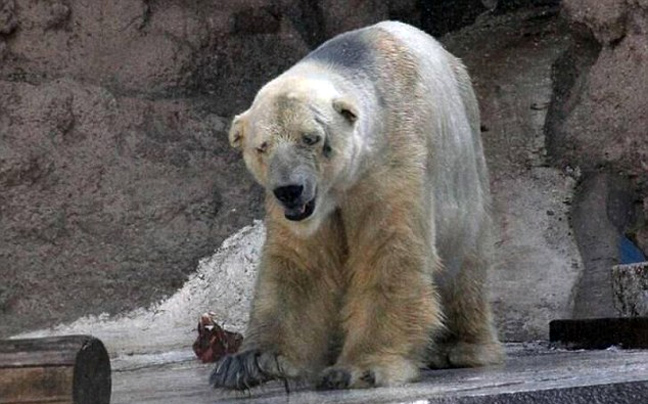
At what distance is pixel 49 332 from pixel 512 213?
234 centimetres

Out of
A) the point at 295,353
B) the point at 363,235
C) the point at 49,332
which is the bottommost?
the point at 49,332

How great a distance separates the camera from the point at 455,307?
4938 millimetres

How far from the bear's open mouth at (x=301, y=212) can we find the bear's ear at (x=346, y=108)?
303mm

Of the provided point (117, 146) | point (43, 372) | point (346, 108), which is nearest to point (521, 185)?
point (117, 146)

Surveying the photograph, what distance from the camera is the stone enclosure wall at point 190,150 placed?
21.4ft

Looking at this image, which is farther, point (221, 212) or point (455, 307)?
point (221, 212)

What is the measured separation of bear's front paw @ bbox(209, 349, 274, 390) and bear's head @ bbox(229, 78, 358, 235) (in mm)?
405

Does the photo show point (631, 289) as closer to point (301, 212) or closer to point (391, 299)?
point (391, 299)

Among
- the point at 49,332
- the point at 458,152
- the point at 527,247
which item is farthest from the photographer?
the point at 527,247

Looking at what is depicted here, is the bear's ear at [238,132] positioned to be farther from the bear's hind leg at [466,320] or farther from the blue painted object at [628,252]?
the blue painted object at [628,252]

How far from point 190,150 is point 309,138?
3.04 meters

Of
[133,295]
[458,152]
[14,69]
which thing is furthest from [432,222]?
[14,69]

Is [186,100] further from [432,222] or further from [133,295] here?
[432,222]

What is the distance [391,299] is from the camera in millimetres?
4184
